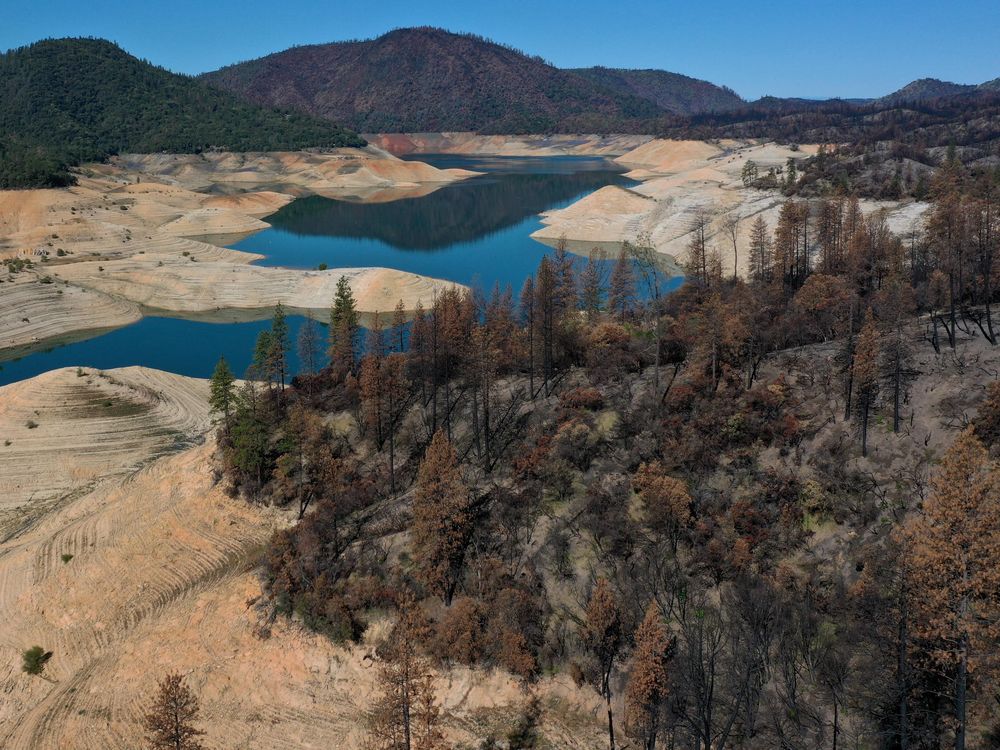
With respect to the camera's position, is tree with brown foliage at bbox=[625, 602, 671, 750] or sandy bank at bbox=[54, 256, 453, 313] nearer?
tree with brown foliage at bbox=[625, 602, 671, 750]

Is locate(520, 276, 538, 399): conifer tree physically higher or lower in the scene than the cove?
lower

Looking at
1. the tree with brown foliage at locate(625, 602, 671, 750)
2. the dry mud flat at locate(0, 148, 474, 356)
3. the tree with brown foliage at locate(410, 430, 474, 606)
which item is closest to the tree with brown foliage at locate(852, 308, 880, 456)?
the tree with brown foliage at locate(625, 602, 671, 750)

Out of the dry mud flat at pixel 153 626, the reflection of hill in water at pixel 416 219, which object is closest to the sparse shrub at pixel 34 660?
the dry mud flat at pixel 153 626

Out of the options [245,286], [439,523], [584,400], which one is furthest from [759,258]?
[245,286]

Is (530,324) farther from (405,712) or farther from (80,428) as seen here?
(80,428)

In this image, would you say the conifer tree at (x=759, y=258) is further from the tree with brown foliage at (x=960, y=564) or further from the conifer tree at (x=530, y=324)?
the tree with brown foliage at (x=960, y=564)

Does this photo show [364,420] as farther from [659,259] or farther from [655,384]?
[659,259]

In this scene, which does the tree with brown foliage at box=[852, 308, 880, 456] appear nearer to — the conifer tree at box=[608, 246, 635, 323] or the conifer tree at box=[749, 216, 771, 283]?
the conifer tree at box=[608, 246, 635, 323]
